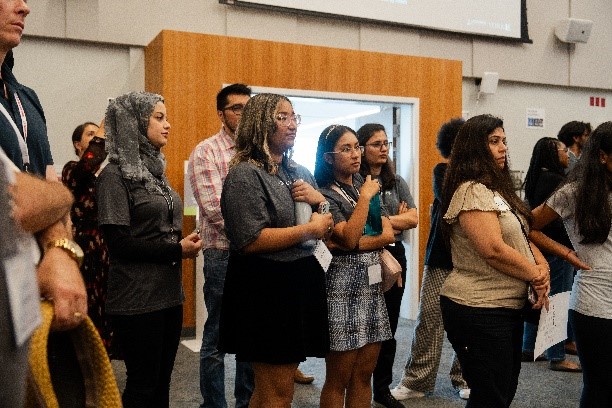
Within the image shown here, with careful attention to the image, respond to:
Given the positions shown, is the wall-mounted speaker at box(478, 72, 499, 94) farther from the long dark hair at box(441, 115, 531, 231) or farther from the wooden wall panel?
the long dark hair at box(441, 115, 531, 231)

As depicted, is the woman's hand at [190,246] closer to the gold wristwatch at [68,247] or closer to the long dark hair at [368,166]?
the gold wristwatch at [68,247]

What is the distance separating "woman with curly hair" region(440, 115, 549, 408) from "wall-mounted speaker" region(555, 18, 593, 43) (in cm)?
536

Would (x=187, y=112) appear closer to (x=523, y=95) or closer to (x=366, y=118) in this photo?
(x=366, y=118)

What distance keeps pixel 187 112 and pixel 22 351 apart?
424cm

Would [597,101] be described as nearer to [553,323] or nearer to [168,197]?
[553,323]

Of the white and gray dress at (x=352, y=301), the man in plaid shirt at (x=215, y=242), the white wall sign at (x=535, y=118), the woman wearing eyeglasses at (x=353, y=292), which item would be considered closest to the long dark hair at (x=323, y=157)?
the woman wearing eyeglasses at (x=353, y=292)

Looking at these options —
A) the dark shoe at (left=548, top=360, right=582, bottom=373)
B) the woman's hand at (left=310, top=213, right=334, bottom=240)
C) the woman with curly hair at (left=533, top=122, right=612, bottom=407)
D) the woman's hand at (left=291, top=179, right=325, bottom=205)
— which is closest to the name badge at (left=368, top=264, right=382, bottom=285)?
the woman's hand at (left=310, top=213, right=334, bottom=240)

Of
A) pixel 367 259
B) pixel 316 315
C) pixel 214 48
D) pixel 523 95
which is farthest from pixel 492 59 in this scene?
pixel 316 315

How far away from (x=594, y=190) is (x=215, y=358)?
1.64m

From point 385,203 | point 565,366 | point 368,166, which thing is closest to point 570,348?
point 565,366

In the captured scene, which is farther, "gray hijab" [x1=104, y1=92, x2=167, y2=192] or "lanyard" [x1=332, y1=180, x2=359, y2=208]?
"lanyard" [x1=332, y1=180, x2=359, y2=208]

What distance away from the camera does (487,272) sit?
6.96 ft

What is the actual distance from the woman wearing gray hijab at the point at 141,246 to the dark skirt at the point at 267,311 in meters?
0.22

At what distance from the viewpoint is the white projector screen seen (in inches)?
227
